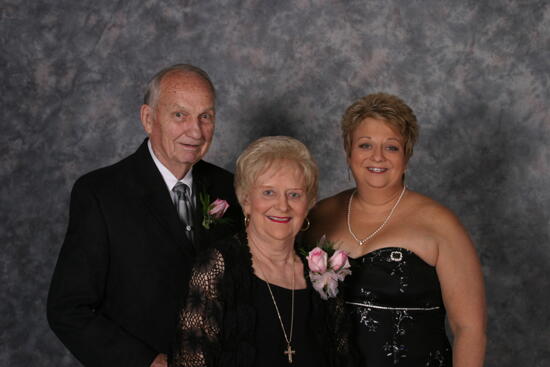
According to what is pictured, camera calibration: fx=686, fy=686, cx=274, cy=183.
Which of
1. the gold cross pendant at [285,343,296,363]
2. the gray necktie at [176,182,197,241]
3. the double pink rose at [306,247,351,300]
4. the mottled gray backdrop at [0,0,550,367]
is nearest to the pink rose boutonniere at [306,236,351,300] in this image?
the double pink rose at [306,247,351,300]

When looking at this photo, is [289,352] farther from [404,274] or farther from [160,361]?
[404,274]

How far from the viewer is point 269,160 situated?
280 centimetres

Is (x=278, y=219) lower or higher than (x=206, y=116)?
lower

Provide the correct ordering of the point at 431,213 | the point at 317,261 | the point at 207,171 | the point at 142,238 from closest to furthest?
the point at 317,261
the point at 142,238
the point at 431,213
the point at 207,171

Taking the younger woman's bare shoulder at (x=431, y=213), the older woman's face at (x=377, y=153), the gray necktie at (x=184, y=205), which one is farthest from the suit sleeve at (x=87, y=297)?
the younger woman's bare shoulder at (x=431, y=213)

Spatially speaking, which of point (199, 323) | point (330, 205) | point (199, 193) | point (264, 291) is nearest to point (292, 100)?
point (330, 205)

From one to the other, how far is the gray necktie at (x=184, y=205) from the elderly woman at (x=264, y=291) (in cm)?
49

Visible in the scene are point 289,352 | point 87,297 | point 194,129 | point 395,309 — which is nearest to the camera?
point 289,352

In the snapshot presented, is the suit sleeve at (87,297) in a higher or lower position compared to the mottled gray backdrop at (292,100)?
lower

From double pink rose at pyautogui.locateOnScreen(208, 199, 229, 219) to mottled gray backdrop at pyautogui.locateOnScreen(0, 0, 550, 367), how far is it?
1.47 m

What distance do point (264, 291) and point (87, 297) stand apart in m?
0.83

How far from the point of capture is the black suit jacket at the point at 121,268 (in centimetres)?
298

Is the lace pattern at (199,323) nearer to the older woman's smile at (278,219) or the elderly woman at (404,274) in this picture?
the older woman's smile at (278,219)

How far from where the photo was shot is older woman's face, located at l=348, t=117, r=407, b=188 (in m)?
3.42
